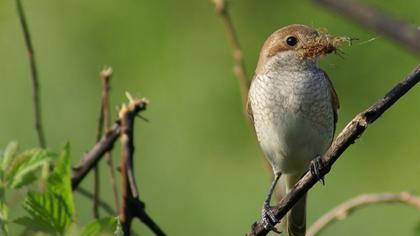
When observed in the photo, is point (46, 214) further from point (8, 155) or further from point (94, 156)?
point (94, 156)

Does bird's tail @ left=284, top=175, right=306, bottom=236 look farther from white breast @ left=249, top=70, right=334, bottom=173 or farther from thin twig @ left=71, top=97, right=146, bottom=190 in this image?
thin twig @ left=71, top=97, right=146, bottom=190

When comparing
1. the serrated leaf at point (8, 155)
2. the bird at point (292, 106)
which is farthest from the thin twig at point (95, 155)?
the bird at point (292, 106)

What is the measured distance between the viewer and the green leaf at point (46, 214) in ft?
4.65

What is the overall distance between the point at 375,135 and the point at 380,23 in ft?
12.5

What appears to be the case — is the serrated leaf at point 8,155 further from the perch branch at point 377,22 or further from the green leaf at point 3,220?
the perch branch at point 377,22

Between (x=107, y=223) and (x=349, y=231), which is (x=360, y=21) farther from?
(x=349, y=231)

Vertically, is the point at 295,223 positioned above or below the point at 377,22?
above

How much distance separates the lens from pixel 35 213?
1434 millimetres

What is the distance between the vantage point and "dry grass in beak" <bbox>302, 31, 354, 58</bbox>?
7.89 feet

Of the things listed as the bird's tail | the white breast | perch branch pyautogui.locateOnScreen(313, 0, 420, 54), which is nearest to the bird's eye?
the white breast

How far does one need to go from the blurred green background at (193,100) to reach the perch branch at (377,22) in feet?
11.2

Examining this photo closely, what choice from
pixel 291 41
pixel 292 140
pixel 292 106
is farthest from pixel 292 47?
pixel 292 140

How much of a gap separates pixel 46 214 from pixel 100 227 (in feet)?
0.46

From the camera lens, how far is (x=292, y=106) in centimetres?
305
